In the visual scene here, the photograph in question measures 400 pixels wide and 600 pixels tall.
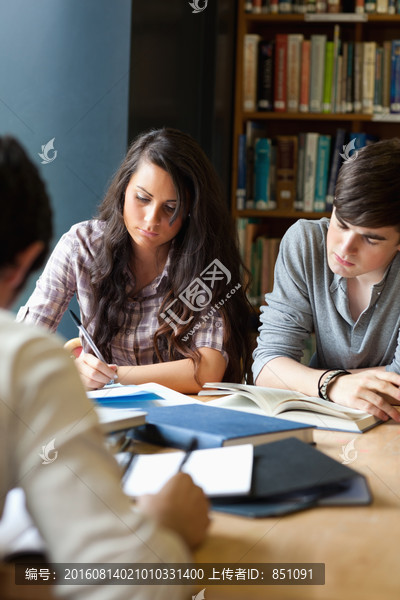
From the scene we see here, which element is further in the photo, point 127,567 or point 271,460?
point 271,460

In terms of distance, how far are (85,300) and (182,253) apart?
0.28 meters

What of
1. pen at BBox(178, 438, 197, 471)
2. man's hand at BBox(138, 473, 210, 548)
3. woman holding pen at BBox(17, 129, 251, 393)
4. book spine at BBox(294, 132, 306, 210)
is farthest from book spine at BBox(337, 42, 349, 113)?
man's hand at BBox(138, 473, 210, 548)

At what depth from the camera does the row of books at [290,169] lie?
328 centimetres

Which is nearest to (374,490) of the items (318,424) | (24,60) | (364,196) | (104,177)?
(318,424)

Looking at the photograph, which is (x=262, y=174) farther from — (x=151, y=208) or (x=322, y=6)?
(x=151, y=208)

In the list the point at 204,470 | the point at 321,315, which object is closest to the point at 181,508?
the point at 204,470

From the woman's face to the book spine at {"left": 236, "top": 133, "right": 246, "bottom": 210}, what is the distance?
1.63 meters

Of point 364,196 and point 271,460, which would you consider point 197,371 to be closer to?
point 364,196

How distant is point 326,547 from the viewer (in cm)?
69

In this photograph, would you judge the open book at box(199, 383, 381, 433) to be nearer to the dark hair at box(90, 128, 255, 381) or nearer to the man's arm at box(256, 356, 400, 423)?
the man's arm at box(256, 356, 400, 423)

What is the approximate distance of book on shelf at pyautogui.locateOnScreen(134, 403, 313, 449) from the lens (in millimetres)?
945

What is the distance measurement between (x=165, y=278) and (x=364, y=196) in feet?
2.00

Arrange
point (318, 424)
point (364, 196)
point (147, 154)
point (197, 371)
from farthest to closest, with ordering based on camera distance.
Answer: point (147, 154) < point (197, 371) < point (364, 196) < point (318, 424)

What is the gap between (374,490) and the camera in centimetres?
87
